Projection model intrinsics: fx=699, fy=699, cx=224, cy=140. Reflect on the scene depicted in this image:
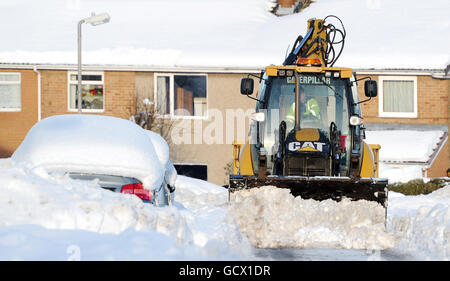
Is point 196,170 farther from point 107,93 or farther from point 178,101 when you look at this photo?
point 107,93

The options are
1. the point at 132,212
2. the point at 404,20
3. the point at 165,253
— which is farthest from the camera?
the point at 404,20

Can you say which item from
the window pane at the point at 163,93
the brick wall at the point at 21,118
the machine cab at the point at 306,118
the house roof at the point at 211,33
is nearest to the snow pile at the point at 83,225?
the machine cab at the point at 306,118

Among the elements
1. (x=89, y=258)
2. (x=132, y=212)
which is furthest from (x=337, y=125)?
(x=89, y=258)

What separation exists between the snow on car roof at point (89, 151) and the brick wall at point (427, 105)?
54.8 ft

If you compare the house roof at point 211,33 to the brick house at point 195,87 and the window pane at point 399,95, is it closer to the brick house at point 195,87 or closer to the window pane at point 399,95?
the brick house at point 195,87

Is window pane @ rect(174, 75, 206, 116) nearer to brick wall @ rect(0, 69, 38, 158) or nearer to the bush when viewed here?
brick wall @ rect(0, 69, 38, 158)

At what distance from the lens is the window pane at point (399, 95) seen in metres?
24.1

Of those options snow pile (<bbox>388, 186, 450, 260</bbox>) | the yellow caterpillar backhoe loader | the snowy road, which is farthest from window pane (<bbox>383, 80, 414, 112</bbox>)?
the snowy road

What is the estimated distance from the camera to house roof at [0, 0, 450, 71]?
2391 centimetres

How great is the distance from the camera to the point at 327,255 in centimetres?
804

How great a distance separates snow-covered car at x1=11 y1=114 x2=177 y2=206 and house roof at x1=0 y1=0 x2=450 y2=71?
1569 cm
